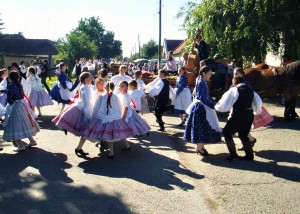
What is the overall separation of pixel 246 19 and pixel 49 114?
28.3ft

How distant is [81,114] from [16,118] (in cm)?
142

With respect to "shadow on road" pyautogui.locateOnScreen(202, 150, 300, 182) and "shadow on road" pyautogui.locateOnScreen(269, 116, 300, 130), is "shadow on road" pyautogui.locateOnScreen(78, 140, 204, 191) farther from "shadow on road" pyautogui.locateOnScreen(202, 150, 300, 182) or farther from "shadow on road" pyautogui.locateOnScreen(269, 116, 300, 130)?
"shadow on road" pyautogui.locateOnScreen(269, 116, 300, 130)

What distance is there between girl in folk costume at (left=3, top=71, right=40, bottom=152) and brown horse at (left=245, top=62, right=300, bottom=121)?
22.6 feet

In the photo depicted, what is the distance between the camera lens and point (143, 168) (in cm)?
658

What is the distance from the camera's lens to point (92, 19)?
84938 millimetres

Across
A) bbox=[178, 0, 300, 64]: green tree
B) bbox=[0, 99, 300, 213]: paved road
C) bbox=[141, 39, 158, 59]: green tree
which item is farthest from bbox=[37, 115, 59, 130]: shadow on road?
bbox=[141, 39, 158, 59]: green tree

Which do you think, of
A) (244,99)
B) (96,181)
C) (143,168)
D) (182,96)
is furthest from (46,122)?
(244,99)

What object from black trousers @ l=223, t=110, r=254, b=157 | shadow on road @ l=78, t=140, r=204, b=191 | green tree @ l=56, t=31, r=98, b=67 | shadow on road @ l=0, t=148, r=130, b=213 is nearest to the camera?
shadow on road @ l=0, t=148, r=130, b=213

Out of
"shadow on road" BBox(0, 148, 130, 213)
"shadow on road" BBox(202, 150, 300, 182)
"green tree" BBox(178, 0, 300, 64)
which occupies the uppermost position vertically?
"green tree" BBox(178, 0, 300, 64)

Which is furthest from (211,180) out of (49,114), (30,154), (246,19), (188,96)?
(246,19)

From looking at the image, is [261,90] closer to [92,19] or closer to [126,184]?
[126,184]

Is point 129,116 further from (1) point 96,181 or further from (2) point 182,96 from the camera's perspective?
(2) point 182,96

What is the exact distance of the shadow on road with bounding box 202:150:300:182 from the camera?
20.1ft

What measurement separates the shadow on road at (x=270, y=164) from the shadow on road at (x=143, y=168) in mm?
804
